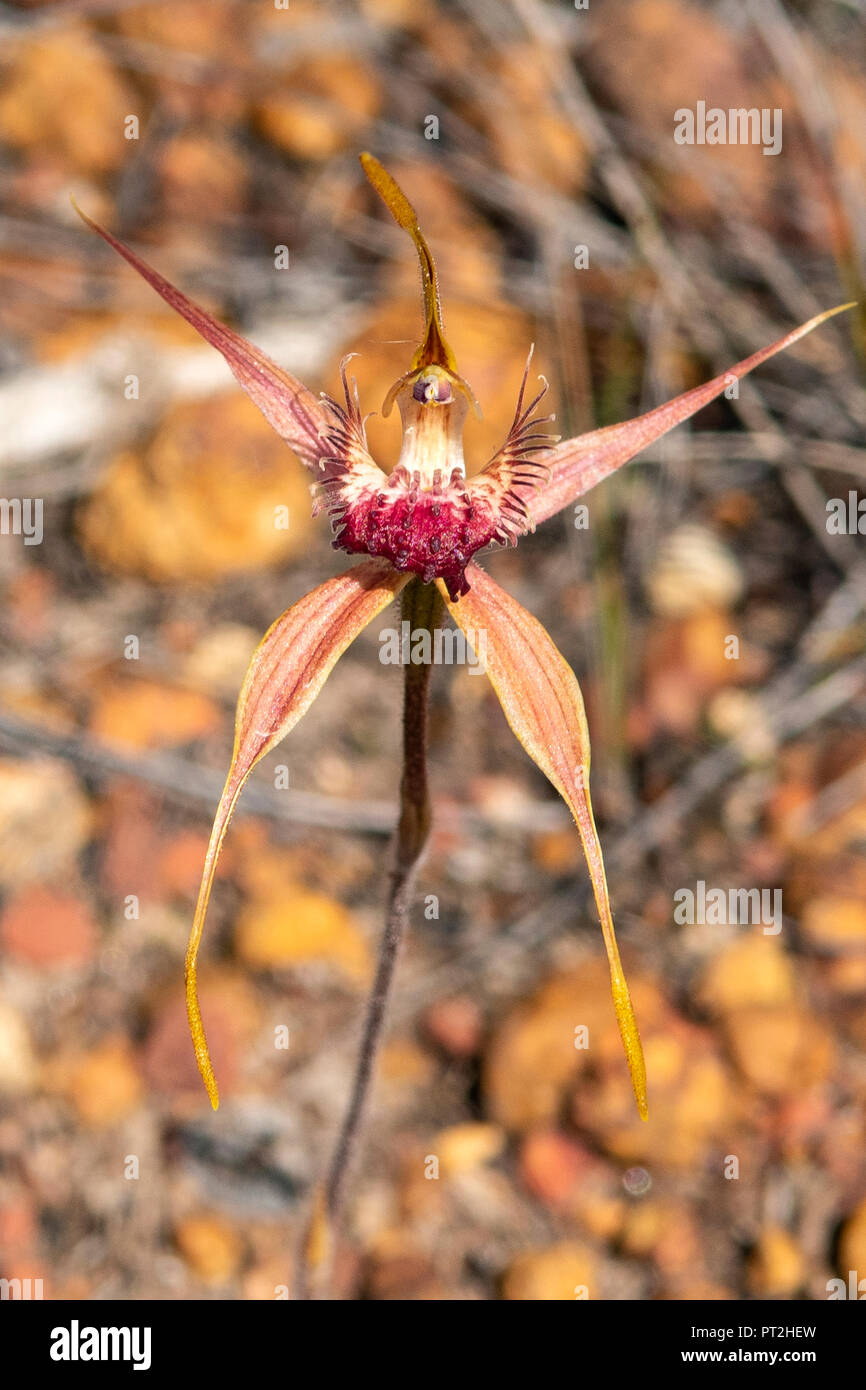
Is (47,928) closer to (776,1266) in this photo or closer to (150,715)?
(150,715)

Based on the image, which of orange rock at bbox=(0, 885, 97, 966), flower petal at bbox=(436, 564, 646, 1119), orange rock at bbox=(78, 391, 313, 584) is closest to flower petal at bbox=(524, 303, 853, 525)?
flower petal at bbox=(436, 564, 646, 1119)

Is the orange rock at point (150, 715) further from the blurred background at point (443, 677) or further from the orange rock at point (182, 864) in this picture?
the orange rock at point (182, 864)

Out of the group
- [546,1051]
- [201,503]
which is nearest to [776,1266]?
[546,1051]

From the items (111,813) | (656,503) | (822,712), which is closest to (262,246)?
(656,503)

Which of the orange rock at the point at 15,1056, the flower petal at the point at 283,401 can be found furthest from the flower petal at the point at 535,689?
the orange rock at the point at 15,1056

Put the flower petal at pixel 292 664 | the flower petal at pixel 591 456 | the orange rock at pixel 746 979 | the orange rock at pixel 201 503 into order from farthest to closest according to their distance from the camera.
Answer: the orange rock at pixel 201 503, the orange rock at pixel 746 979, the flower petal at pixel 591 456, the flower petal at pixel 292 664
